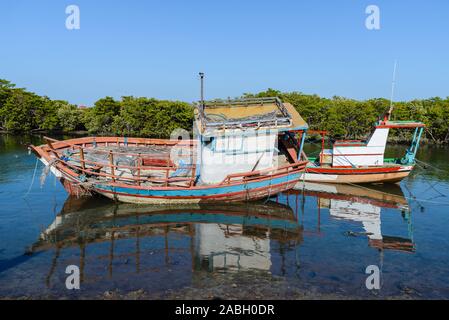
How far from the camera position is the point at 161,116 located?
55.1 m

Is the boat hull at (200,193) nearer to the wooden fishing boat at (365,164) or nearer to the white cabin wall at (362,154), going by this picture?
the wooden fishing boat at (365,164)

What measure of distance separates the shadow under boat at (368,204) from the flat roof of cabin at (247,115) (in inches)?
183

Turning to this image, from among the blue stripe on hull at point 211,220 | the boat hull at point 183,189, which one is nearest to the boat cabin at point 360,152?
the boat hull at point 183,189

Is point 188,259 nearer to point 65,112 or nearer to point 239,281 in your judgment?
point 239,281

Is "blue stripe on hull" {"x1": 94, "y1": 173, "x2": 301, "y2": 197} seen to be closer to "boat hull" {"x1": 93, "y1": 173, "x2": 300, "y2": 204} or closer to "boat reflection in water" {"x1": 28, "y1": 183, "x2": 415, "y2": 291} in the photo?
"boat hull" {"x1": 93, "y1": 173, "x2": 300, "y2": 204}

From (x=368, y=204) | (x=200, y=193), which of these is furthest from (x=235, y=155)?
(x=368, y=204)

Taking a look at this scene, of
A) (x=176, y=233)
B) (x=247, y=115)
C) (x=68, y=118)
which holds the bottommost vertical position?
(x=176, y=233)

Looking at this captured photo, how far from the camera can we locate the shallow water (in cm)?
1090

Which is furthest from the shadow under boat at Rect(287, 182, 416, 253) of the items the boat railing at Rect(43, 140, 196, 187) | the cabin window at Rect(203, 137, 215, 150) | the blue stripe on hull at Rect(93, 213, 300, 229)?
the boat railing at Rect(43, 140, 196, 187)

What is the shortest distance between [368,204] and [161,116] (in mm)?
40649

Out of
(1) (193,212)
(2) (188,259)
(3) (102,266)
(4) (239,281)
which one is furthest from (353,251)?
(3) (102,266)

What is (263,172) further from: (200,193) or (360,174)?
(360,174)

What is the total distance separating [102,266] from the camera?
11906 millimetres

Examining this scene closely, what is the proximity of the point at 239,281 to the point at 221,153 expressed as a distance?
925 centimetres
